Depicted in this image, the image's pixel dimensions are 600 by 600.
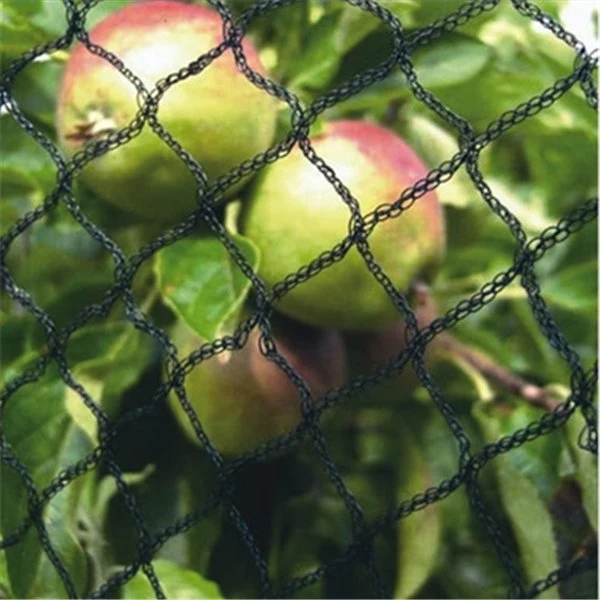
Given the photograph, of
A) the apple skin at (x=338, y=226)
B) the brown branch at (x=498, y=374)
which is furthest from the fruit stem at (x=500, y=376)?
the apple skin at (x=338, y=226)

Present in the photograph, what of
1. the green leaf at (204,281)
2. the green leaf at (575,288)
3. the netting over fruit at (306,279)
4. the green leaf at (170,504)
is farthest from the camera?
the green leaf at (575,288)

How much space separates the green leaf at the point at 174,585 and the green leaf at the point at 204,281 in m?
0.12

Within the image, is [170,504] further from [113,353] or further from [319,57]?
[319,57]

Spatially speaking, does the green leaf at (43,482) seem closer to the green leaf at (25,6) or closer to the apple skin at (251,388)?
the apple skin at (251,388)

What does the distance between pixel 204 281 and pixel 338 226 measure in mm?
66

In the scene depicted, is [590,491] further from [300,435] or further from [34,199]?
[34,199]

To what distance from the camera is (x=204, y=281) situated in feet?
2.27

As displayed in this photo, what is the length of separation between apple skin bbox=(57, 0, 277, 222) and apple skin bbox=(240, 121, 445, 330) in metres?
0.03

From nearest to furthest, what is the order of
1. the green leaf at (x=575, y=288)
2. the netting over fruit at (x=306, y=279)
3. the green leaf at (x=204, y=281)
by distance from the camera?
the netting over fruit at (x=306, y=279), the green leaf at (x=204, y=281), the green leaf at (x=575, y=288)

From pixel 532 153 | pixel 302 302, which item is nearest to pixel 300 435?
pixel 302 302

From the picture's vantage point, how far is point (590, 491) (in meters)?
0.69

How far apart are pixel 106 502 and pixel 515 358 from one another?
0.28 meters

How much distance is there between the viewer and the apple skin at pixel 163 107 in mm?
680

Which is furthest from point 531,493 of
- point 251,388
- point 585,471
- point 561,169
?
point 561,169
